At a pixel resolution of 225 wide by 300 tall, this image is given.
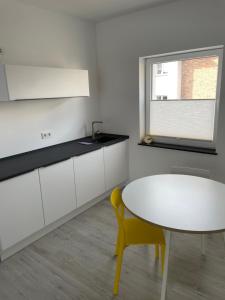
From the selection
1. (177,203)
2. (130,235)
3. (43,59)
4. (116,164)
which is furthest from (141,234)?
(43,59)

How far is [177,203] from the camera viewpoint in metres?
1.81

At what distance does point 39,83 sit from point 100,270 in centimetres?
204

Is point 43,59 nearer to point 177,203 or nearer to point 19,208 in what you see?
point 19,208

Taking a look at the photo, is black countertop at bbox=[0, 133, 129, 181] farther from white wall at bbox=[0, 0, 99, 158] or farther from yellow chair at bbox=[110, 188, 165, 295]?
yellow chair at bbox=[110, 188, 165, 295]

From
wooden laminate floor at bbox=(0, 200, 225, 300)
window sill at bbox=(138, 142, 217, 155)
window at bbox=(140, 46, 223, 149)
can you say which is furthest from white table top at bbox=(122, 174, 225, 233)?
window at bbox=(140, 46, 223, 149)

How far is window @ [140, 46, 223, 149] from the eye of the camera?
2.92m

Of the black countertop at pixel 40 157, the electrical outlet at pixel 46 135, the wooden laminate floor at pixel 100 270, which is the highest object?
the electrical outlet at pixel 46 135

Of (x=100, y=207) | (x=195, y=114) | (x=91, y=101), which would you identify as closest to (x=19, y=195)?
(x=100, y=207)

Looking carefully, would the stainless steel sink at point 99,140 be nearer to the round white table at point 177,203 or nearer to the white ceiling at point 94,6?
the round white table at point 177,203

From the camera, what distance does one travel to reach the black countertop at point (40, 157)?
2.29 metres

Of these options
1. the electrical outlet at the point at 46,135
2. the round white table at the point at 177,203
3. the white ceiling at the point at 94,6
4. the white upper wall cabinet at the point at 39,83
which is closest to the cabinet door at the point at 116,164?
the electrical outlet at the point at 46,135

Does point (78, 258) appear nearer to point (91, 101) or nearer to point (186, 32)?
point (91, 101)

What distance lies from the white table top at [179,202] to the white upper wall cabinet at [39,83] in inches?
57.7

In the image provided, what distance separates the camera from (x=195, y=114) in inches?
122
